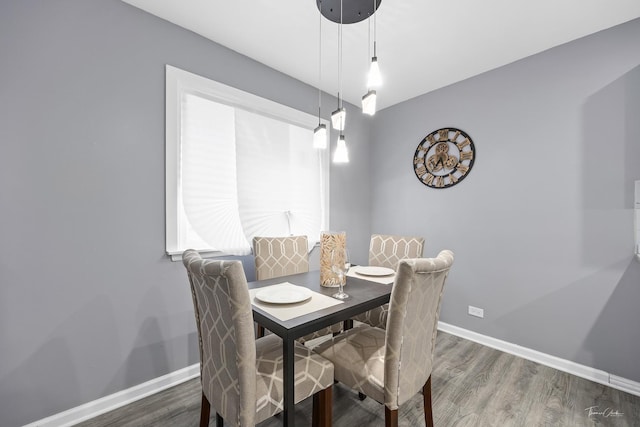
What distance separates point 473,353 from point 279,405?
2039mm

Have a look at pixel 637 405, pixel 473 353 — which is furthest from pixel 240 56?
pixel 637 405

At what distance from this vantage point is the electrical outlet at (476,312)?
2587 mm

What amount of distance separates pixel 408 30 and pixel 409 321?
2.06m

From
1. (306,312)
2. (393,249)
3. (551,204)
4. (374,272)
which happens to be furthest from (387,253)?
(551,204)

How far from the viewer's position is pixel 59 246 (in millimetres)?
1527

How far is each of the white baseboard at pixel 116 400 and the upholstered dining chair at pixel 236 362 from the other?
0.78 metres

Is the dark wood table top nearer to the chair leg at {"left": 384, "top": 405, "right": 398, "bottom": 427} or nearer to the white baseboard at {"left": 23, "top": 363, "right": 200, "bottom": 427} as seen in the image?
the chair leg at {"left": 384, "top": 405, "right": 398, "bottom": 427}

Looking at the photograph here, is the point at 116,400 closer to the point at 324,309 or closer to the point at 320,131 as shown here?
the point at 324,309

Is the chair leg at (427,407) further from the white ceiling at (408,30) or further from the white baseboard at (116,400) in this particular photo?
the white ceiling at (408,30)

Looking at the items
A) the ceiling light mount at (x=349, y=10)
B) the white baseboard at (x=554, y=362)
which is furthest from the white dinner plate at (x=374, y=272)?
the ceiling light mount at (x=349, y=10)

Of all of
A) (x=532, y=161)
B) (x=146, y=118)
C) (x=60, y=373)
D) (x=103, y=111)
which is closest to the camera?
(x=60, y=373)

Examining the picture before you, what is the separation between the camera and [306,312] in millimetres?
1208

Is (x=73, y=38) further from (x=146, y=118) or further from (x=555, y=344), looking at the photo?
(x=555, y=344)

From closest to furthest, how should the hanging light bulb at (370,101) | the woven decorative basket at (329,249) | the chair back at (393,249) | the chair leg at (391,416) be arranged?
1. the chair leg at (391,416)
2. the hanging light bulb at (370,101)
3. the woven decorative basket at (329,249)
4. the chair back at (393,249)
